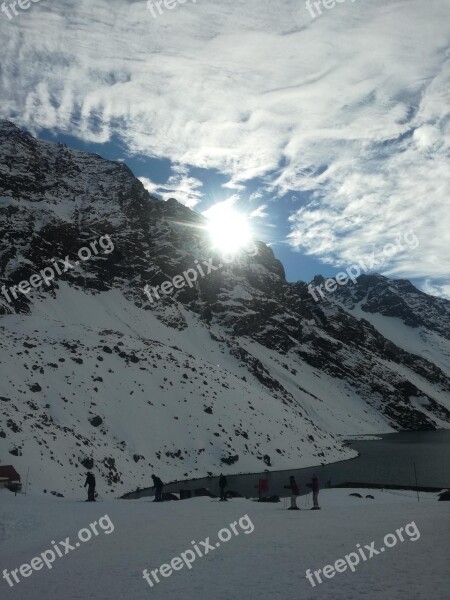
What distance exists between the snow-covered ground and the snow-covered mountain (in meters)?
12.7

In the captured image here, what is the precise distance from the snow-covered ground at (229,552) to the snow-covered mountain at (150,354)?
12655mm

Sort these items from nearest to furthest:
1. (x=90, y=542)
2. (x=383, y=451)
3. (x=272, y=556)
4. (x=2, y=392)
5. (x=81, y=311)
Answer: (x=272, y=556)
(x=90, y=542)
(x=2, y=392)
(x=383, y=451)
(x=81, y=311)

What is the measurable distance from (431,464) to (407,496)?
93.0 ft

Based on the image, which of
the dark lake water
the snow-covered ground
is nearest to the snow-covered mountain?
the dark lake water

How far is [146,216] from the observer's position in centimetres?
14450

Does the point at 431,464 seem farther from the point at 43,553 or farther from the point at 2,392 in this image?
the point at 43,553

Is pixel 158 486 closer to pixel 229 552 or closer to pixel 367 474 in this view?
pixel 229 552

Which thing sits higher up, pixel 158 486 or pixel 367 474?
pixel 158 486

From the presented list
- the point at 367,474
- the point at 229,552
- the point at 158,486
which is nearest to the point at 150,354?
the point at 367,474

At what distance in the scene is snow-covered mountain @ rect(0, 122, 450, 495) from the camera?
43312mm

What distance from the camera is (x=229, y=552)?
1460 centimetres

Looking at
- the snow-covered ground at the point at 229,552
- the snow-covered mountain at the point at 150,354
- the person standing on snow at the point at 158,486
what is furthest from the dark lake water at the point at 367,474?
→ the snow-covered ground at the point at 229,552

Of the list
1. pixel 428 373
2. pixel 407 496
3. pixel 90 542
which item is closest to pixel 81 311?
pixel 407 496

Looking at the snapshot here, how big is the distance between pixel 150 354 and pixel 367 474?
100 feet
